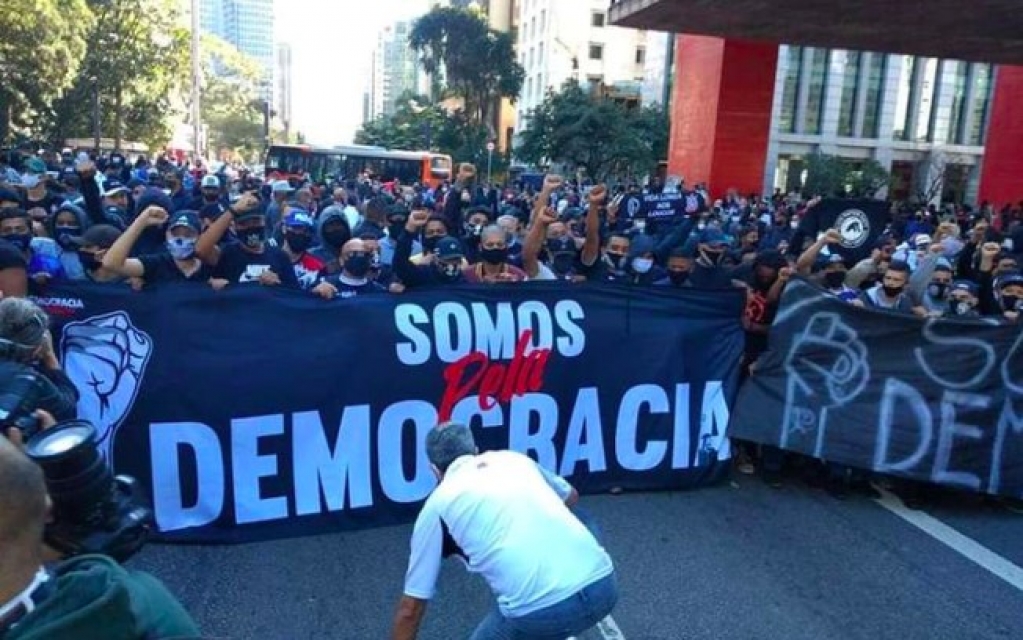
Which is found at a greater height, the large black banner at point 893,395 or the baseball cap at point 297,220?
the baseball cap at point 297,220

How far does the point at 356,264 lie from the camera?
5551 millimetres

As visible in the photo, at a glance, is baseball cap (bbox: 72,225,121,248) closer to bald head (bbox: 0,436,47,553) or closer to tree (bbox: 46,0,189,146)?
bald head (bbox: 0,436,47,553)

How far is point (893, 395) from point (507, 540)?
12.5ft

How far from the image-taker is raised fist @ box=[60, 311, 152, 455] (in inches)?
170

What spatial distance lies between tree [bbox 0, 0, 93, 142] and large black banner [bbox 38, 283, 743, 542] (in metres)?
27.5

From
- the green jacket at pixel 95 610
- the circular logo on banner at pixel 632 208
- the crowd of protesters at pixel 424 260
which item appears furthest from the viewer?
the circular logo on banner at pixel 632 208

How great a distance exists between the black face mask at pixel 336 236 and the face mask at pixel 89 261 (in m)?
1.95

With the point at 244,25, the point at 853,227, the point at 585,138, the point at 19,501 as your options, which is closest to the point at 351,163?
the point at 585,138

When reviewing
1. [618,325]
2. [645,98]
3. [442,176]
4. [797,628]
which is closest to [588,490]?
[618,325]

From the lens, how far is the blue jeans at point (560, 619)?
272 cm

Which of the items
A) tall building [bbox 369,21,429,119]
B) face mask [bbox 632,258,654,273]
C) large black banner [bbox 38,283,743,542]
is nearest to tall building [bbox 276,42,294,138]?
tall building [bbox 369,21,429,119]

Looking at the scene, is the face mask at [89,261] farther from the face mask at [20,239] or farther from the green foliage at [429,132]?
the green foliage at [429,132]

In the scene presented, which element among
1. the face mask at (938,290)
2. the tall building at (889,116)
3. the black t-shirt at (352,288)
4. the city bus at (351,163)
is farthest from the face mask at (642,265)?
the tall building at (889,116)

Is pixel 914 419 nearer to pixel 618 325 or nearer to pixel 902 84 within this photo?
pixel 618 325
